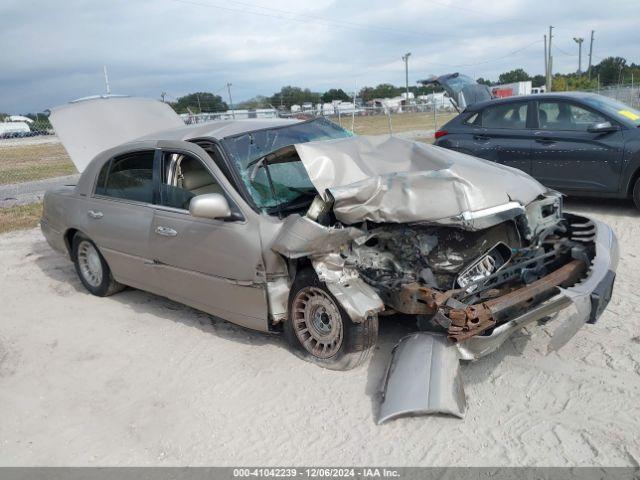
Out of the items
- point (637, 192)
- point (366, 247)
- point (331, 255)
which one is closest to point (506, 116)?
point (637, 192)

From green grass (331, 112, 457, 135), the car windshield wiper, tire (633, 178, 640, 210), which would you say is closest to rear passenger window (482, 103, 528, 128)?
tire (633, 178, 640, 210)

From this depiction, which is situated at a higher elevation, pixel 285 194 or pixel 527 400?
pixel 285 194

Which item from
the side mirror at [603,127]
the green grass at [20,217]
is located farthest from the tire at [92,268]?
the side mirror at [603,127]

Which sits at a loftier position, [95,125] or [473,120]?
[95,125]

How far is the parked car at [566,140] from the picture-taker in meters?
6.98

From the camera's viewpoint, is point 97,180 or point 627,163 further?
point 627,163

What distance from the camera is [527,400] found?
332 cm

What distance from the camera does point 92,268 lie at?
5812mm

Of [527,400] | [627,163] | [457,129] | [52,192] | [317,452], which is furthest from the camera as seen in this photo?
[457,129]

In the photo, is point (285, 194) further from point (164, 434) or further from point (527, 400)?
point (527, 400)

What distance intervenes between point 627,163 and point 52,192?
7106 millimetres

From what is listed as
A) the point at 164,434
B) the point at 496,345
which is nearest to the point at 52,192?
the point at 164,434

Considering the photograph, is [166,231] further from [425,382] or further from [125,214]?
[425,382]

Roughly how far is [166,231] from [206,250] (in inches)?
21.5
